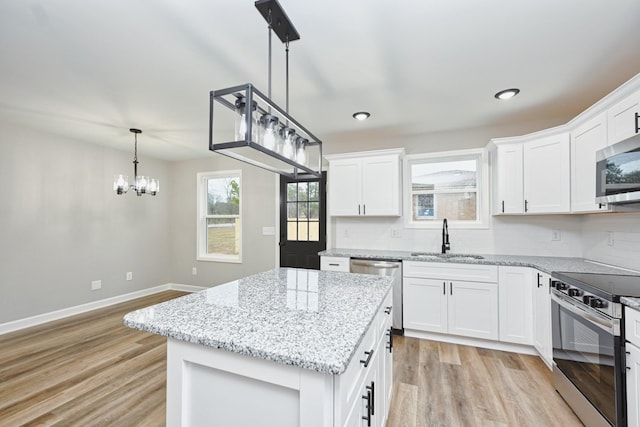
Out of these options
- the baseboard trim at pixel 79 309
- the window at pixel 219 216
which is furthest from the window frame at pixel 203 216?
the baseboard trim at pixel 79 309

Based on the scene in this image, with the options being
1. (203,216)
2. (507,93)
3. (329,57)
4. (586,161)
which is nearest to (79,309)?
(203,216)

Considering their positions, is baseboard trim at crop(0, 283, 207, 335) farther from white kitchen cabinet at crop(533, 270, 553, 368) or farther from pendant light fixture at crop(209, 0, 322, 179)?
white kitchen cabinet at crop(533, 270, 553, 368)

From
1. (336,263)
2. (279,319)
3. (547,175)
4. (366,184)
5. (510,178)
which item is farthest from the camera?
(366,184)

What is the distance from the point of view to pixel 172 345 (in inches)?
44.4

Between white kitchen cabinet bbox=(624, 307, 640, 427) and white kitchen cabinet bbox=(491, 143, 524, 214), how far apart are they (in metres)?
1.77

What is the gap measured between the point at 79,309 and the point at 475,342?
5141 mm

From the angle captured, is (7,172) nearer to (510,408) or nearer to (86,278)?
(86,278)

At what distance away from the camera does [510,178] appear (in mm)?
3078

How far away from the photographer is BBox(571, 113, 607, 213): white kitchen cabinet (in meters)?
2.26

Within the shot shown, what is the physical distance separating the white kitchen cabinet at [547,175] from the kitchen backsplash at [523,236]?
0.43 metres

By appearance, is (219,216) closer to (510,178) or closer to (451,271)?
(451,271)

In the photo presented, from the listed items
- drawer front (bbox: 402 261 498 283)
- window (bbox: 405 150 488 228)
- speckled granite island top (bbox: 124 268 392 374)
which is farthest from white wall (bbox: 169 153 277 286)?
speckled granite island top (bbox: 124 268 392 374)

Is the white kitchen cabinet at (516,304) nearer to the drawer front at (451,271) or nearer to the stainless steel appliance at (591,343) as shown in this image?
the drawer front at (451,271)

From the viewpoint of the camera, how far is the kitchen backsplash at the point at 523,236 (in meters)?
2.50
